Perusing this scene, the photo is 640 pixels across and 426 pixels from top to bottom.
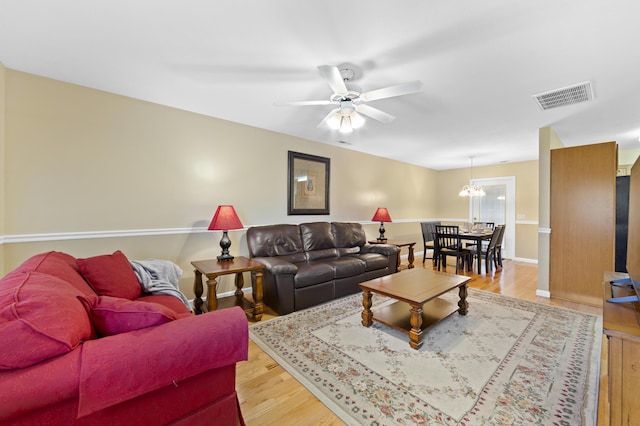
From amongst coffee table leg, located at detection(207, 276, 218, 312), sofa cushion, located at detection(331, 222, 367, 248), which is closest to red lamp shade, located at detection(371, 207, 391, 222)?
sofa cushion, located at detection(331, 222, 367, 248)

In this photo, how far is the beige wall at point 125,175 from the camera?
2.34 meters

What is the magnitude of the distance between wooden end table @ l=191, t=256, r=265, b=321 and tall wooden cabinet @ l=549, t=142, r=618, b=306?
392cm

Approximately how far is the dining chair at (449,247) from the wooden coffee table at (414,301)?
2168 mm

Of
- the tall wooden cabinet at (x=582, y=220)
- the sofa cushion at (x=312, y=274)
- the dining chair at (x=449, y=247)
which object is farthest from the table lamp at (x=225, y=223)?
the tall wooden cabinet at (x=582, y=220)

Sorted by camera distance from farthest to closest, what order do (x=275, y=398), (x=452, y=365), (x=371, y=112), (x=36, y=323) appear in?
(x=371, y=112) → (x=452, y=365) → (x=275, y=398) → (x=36, y=323)

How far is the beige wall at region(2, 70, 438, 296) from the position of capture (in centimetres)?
234

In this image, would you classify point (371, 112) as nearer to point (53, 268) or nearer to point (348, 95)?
point (348, 95)

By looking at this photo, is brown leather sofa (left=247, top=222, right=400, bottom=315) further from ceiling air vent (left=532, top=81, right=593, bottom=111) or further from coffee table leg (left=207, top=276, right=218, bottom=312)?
ceiling air vent (left=532, top=81, right=593, bottom=111)

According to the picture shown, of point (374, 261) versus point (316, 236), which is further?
point (316, 236)

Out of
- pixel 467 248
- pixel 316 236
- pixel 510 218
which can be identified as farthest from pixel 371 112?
pixel 510 218

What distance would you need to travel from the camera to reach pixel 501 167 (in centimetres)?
648

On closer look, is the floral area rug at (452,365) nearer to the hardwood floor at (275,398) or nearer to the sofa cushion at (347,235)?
the hardwood floor at (275,398)

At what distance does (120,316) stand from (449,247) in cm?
533

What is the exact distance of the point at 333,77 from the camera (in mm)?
1893
